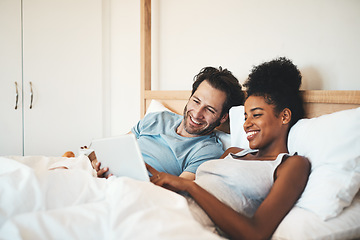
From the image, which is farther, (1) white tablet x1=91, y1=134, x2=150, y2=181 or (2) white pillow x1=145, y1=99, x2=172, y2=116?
(2) white pillow x1=145, y1=99, x2=172, y2=116

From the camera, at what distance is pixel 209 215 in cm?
84

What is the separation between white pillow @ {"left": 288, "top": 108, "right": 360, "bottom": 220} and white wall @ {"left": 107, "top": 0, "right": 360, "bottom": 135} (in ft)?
1.19

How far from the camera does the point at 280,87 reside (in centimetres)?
109

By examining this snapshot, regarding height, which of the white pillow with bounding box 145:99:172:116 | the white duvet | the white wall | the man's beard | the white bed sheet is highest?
the white wall

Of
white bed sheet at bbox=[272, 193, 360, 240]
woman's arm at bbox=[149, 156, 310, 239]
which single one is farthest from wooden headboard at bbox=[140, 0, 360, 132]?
white bed sheet at bbox=[272, 193, 360, 240]

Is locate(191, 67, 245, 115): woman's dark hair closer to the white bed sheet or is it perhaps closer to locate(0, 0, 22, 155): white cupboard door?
the white bed sheet

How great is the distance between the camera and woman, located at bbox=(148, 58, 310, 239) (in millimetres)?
798

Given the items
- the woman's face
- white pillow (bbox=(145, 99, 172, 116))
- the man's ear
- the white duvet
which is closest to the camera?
the white duvet

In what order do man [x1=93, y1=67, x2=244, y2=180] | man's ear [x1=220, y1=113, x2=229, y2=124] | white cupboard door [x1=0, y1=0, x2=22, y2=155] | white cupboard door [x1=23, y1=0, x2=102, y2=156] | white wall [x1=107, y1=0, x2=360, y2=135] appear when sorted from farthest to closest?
white cupboard door [x1=23, y1=0, x2=102, y2=156] → white cupboard door [x1=0, y1=0, x2=22, y2=155] → man's ear [x1=220, y1=113, x2=229, y2=124] → man [x1=93, y1=67, x2=244, y2=180] → white wall [x1=107, y1=0, x2=360, y2=135]

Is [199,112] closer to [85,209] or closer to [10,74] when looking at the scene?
[85,209]

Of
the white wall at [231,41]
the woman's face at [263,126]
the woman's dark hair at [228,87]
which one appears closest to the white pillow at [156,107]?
the white wall at [231,41]

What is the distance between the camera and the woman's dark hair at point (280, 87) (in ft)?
3.53

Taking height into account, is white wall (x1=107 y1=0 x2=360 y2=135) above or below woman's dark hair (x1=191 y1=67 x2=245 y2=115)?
above

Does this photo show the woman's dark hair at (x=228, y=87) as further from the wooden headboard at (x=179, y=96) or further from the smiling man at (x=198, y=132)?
the wooden headboard at (x=179, y=96)
